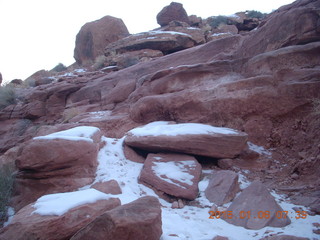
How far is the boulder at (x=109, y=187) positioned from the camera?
14.0ft

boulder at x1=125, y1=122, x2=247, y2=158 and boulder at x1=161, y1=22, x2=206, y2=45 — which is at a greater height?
boulder at x1=161, y1=22, x2=206, y2=45

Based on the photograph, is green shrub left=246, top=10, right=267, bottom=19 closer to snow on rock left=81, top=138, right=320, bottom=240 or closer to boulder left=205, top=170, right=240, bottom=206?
snow on rock left=81, top=138, right=320, bottom=240

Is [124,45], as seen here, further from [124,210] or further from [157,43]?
[124,210]

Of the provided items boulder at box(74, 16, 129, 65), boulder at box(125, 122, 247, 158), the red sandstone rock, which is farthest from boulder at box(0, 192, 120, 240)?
boulder at box(74, 16, 129, 65)

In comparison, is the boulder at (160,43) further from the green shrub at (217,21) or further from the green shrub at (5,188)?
the green shrub at (5,188)

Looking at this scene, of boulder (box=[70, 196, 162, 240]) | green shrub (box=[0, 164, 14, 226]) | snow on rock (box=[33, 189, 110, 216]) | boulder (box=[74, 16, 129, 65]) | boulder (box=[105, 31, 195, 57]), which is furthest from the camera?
boulder (box=[74, 16, 129, 65])

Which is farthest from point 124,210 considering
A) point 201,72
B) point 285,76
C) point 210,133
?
point 201,72

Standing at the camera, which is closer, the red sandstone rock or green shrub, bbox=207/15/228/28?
the red sandstone rock

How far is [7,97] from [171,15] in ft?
42.6

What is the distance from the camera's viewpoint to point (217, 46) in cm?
847

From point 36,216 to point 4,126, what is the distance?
9815 mm

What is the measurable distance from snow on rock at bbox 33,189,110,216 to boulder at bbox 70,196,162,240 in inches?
19.4

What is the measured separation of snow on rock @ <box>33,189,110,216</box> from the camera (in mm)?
2799

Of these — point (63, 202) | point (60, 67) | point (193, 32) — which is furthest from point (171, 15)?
point (63, 202)
